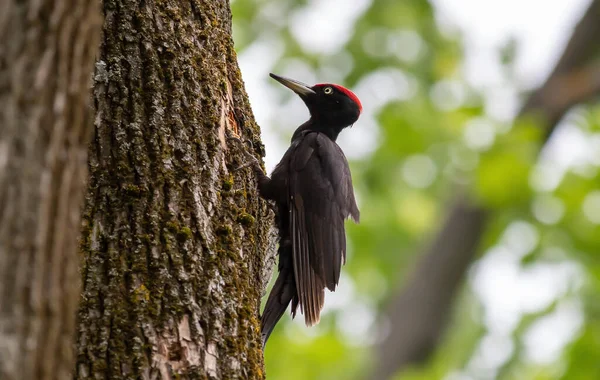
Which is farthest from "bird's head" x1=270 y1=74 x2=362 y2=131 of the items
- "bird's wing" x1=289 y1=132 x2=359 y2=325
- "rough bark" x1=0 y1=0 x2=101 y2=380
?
"rough bark" x1=0 y1=0 x2=101 y2=380

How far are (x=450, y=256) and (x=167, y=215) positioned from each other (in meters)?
7.70

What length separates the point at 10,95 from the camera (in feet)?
4.58

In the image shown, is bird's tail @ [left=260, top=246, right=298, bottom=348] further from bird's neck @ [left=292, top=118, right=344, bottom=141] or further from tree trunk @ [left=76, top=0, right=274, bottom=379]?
bird's neck @ [left=292, top=118, right=344, bottom=141]

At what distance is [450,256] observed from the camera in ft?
32.6

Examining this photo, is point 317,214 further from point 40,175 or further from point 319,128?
point 40,175

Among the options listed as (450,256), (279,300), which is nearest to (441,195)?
(450,256)

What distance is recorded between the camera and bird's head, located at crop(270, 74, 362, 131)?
544cm

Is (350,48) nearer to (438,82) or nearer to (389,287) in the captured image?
(438,82)

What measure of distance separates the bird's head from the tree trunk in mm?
2152

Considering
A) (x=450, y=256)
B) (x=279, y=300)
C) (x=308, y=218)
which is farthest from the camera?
(x=450, y=256)

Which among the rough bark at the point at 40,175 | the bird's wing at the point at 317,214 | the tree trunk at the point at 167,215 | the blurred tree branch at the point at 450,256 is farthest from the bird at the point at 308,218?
the blurred tree branch at the point at 450,256

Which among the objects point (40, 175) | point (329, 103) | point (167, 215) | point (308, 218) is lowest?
point (40, 175)

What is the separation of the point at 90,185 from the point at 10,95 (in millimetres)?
1299

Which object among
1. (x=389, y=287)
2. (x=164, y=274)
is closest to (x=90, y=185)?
(x=164, y=274)
